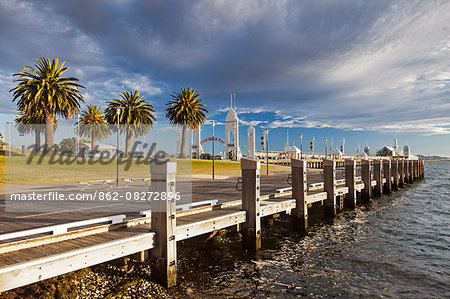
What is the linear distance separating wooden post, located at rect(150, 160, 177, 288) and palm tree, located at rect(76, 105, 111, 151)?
50.1 m

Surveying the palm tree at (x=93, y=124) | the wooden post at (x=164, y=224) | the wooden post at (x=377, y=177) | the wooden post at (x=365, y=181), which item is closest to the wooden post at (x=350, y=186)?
the wooden post at (x=365, y=181)

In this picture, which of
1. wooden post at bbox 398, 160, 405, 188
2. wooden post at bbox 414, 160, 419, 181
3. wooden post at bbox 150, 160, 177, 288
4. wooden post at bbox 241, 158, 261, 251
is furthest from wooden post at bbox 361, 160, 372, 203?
wooden post at bbox 414, 160, 419, 181

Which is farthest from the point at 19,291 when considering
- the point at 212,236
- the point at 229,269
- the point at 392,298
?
the point at 392,298

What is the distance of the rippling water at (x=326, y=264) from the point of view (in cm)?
732

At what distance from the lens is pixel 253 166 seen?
9297 mm

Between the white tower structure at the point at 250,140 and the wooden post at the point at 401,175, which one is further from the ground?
the white tower structure at the point at 250,140

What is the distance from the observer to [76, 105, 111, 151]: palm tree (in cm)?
5125

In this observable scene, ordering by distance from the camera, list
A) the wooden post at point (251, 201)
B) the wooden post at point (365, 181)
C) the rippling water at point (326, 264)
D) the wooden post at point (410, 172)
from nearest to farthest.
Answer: the rippling water at point (326, 264), the wooden post at point (251, 201), the wooden post at point (365, 181), the wooden post at point (410, 172)

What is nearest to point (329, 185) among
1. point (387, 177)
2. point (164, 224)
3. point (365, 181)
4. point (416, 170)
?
point (365, 181)

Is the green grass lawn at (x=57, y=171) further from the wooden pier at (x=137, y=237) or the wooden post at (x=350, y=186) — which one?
the wooden post at (x=350, y=186)

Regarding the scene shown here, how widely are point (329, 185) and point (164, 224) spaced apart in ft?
36.4

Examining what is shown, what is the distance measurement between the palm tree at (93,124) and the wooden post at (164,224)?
1973 inches

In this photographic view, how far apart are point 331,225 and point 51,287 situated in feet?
40.9

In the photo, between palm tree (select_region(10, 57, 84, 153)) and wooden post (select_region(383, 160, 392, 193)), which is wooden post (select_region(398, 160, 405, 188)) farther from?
palm tree (select_region(10, 57, 84, 153))
